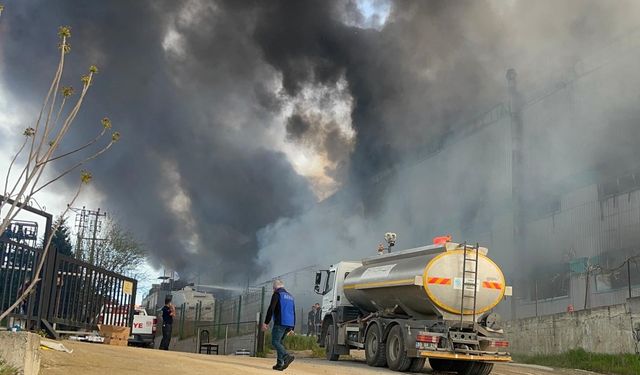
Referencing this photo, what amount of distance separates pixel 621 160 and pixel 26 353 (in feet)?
84.7

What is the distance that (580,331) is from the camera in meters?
16.4

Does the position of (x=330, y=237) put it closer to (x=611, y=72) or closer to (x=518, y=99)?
(x=518, y=99)

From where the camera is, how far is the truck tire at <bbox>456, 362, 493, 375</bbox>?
13.1 metres

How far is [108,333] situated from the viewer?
→ 11.9m

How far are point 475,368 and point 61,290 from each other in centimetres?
817

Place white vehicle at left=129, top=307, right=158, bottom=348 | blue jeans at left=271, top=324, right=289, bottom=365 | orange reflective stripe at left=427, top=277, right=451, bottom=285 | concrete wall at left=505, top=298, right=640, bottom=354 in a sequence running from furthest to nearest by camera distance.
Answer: white vehicle at left=129, top=307, right=158, bottom=348
concrete wall at left=505, top=298, right=640, bottom=354
orange reflective stripe at left=427, top=277, right=451, bottom=285
blue jeans at left=271, top=324, right=289, bottom=365

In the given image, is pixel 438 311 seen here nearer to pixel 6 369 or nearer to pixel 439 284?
pixel 439 284

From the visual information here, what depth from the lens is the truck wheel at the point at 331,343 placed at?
16.1 m

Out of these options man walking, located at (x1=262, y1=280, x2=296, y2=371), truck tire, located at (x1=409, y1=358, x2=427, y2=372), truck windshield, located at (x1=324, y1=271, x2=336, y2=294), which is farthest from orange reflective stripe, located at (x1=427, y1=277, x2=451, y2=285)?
truck windshield, located at (x1=324, y1=271, x2=336, y2=294)

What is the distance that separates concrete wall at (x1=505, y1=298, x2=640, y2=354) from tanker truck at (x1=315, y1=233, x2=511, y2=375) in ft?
11.2

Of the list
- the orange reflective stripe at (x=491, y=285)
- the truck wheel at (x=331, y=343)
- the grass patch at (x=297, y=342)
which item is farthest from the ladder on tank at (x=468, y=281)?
the grass patch at (x=297, y=342)

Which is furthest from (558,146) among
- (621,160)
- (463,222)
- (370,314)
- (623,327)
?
(370,314)

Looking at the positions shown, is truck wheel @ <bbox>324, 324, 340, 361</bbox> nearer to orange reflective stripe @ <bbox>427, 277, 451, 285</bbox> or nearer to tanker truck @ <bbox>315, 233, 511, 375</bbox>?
tanker truck @ <bbox>315, 233, 511, 375</bbox>

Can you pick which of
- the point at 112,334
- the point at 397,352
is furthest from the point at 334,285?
the point at 112,334
